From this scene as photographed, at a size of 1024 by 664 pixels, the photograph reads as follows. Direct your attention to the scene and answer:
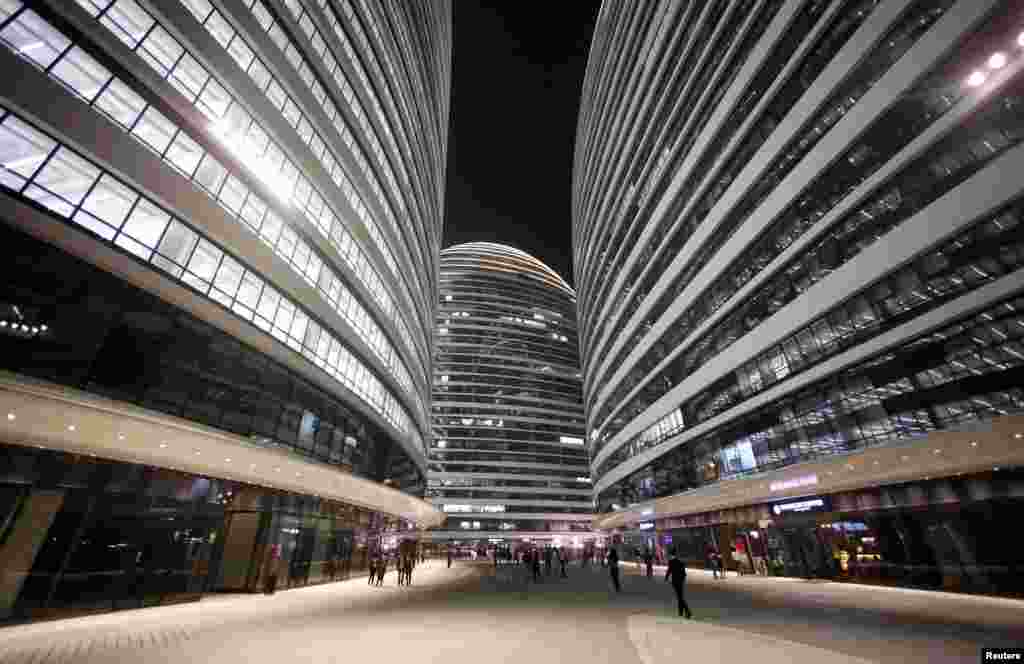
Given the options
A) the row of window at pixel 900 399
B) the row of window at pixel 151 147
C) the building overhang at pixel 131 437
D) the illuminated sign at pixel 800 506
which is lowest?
the illuminated sign at pixel 800 506

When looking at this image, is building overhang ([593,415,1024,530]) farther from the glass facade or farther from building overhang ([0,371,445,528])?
building overhang ([0,371,445,528])

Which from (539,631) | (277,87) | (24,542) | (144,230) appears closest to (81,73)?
(144,230)

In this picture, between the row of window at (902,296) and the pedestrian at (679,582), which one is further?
the row of window at (902,296)

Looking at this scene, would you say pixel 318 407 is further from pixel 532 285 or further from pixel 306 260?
pixel 532 285

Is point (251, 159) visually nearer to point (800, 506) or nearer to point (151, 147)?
point (151, 147)

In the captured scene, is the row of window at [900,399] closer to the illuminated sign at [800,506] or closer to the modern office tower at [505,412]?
the illuminated sign at [800,506]

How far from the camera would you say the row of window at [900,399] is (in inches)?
553

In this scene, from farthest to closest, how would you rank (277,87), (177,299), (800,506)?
(800,506), (277,87), (177,299)

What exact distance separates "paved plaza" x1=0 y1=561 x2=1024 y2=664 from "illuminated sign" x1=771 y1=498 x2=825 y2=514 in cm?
554

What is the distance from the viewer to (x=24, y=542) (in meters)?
11.0

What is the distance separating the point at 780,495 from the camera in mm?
22062

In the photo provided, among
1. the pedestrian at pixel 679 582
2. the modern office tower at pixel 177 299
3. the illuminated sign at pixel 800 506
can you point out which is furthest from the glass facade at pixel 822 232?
the modern office tower at pixel 177 299

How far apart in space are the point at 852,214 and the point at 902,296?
4.38 metres

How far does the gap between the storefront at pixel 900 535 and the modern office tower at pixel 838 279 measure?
0.09m
